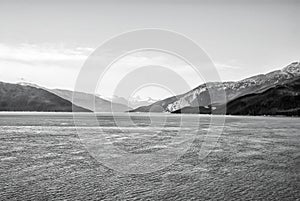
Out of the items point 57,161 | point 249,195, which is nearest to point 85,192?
point 249,195

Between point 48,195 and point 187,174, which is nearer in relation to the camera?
point 48,195

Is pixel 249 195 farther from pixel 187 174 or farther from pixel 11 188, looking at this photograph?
pixel 11 188

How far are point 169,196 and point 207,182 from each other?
6.10 meters

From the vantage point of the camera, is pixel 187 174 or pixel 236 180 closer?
pixel 236 180

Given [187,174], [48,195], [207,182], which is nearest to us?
[48,195]

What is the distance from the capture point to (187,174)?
31.5 metres

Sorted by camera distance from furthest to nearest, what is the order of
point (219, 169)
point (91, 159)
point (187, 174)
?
point (91, 159) → point (219, 169) → point (187, 174)

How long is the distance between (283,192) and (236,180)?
199 inches

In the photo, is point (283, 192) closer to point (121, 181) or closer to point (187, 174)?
point (187, 174)

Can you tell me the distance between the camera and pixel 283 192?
955 inches

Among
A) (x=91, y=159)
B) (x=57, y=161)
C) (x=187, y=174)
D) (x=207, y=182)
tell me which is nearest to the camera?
(x=207, y=182)

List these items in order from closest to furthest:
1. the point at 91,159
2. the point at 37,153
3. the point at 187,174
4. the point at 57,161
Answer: the point at 187,174 → the point at 57,161 → the point at 91,159 → the point at 37,153

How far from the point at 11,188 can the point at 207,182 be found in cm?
1716

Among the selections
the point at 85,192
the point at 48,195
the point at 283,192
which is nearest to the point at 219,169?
the point at 283,192
